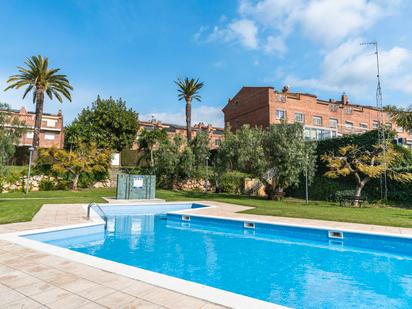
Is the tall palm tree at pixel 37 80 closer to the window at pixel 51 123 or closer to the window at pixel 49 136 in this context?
the window at pixel 51 123

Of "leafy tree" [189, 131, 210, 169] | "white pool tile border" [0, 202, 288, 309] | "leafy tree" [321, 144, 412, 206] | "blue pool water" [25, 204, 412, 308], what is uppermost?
"leafy tree" [189, 131, 210, 169]

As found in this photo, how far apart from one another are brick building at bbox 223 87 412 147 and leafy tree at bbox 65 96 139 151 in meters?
16.4

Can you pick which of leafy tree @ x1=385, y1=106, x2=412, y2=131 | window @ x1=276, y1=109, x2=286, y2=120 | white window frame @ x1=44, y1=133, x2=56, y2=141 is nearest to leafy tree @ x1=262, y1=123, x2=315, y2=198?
leafy tree @ x1=385, y1=106, x2=412, y2=131

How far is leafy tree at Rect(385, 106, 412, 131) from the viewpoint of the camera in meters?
22.6

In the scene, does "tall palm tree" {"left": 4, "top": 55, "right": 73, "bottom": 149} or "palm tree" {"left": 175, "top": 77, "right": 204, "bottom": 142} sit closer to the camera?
"tall palm tree" {"left": 4, "top": 55, "right": 73, "bottom": 149}

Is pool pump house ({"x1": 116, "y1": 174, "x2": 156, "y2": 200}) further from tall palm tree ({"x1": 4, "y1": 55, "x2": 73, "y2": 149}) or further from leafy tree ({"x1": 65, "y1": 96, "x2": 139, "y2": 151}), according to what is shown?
leafy tree ({"x1": 65, "y1": 96, "x2": 139, "y2": 151})

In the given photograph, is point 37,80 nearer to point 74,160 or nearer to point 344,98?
point 74,160

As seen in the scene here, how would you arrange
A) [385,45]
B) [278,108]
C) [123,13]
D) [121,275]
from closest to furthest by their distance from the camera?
[121,275] → [123,13] → [385,45] → [278,108]

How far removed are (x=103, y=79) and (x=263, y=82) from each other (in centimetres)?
2379

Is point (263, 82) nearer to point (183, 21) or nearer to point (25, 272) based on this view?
point (183, 21)

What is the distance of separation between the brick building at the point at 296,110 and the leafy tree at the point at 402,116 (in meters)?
10.2

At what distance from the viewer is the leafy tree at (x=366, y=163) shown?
62.2ft

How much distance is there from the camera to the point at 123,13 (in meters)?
14.5

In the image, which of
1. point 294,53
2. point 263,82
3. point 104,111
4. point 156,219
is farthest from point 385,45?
point 104,111
